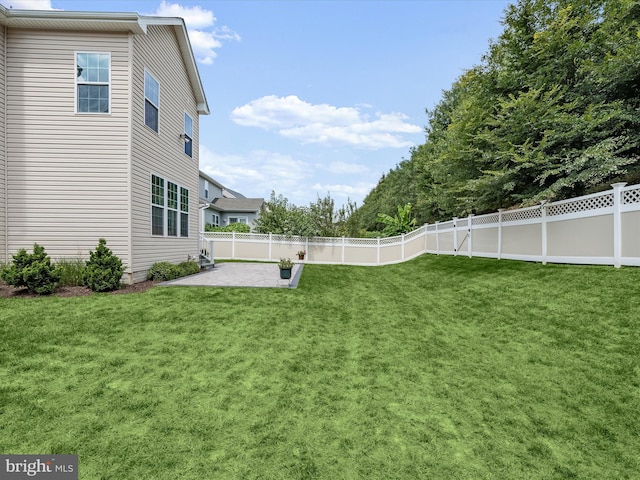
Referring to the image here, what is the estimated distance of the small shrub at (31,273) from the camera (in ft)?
20.8

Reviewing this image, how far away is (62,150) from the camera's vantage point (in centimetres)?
771

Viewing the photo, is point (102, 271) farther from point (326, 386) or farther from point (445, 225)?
point (445, 225)

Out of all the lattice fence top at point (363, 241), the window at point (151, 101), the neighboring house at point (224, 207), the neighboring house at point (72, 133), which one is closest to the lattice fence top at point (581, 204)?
the lattice fence top at point (363, 241)

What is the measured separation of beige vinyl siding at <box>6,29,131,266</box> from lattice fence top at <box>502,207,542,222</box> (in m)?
12.1

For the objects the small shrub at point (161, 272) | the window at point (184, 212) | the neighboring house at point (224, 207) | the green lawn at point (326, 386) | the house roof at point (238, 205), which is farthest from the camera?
the house roof at point (238, 205)

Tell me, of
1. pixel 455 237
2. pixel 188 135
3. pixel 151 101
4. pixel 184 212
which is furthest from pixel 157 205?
pixel 455 237

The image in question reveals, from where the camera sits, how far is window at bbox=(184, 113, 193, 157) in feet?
38.7

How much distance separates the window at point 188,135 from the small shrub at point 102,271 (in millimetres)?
5959

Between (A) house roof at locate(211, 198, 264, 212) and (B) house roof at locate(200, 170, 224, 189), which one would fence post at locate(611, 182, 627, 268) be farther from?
(B) house roof at locate(200, 170, 224, 189)

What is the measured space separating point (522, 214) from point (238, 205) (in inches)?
998

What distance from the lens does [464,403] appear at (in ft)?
11.6

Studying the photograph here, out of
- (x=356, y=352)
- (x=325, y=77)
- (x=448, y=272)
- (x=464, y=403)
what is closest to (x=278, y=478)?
(x=464, y=403)

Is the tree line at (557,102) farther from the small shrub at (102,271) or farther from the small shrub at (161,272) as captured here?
the small shrub at (102,271)

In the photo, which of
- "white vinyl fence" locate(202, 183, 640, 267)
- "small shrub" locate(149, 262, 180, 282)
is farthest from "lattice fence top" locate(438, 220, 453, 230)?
"small shrub" locate(149, 262, 180, 282)
